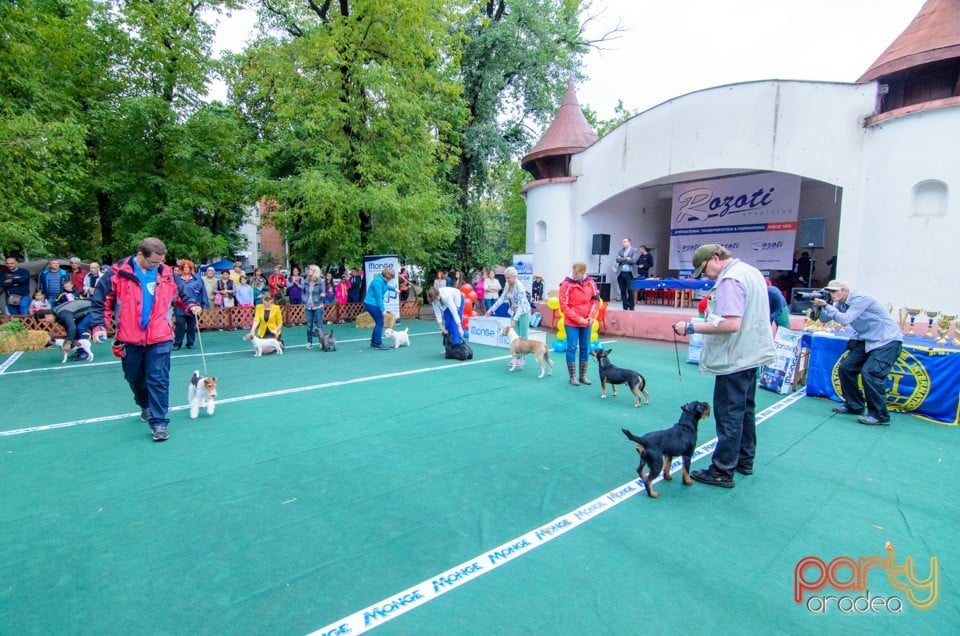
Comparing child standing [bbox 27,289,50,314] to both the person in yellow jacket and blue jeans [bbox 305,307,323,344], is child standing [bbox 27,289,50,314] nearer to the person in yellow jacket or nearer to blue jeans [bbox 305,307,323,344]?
the person in yellow jacket

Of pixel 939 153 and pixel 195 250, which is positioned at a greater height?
pixel 939 153

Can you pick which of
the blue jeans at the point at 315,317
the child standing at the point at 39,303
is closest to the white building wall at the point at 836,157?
the blue jeans at the point at 315,317

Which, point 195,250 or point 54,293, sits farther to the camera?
point 195,250

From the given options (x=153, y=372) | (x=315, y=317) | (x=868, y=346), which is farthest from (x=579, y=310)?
(x=315, y=317)

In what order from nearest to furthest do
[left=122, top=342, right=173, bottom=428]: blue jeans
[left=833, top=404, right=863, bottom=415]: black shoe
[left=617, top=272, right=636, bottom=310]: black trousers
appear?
[left=122, top=342, right=173, bottom=428]: blue jeans, [left=833, top=404, right=863, bottom=415]: black shoe, [left=617, top=272, right=636, bottom=310]: black trousers

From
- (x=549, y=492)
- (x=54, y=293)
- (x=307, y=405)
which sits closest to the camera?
(x=549, y=492)

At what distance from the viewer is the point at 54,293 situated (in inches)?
480

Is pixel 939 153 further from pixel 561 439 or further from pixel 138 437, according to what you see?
pixel 138 437

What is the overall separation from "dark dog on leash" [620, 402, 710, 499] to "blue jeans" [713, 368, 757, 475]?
147mm

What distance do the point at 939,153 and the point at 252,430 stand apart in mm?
13147

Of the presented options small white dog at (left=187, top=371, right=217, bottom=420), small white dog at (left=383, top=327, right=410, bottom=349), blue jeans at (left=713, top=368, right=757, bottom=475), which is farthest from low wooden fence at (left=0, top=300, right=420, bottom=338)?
blue jeans at (left=713, top=368, right=757, bottom=475)

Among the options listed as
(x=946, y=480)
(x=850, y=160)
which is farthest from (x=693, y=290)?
(x=946, y=480)

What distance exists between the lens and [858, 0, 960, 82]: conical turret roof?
9.66 meters

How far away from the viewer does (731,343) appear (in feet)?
12.4
